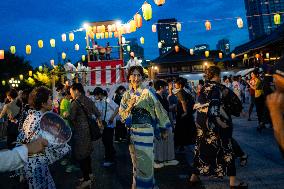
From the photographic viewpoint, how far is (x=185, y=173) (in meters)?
6.21

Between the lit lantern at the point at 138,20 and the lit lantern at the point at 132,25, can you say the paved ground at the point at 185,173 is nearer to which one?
the lit lantern at the point at 138,20

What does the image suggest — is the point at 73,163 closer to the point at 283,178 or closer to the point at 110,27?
the point at 283,178

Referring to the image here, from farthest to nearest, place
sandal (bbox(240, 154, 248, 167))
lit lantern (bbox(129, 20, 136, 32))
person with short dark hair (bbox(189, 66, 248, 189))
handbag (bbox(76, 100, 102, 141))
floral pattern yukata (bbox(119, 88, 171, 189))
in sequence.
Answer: lit lantern (bbox(129, 20, 136, 32))
sandal (bbox(240, 154, 248, 167))
handbag (bbox(76, 100, 102, 141))
person with short dark hair (bbox(189, 66, 248, 189))
floral pattern yukata (bbox(119, 88, 171, 189))

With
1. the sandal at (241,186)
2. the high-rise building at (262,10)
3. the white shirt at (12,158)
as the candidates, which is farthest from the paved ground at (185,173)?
the high-rise building at (262,10)

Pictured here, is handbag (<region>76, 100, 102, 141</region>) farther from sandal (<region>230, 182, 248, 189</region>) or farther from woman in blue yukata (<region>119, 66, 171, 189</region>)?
sandal (<region>230, 182, 248, 189</region>)

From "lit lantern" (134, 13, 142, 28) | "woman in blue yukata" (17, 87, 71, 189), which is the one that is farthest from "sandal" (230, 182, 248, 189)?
"lit lantern" (134, 13, 142, 28)

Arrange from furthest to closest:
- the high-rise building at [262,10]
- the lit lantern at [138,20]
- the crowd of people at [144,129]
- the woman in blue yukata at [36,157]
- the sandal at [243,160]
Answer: the high-rise building at [262,10] < the lit lantern at [138,20] < the sandal at [243,160] < the crowd of people at [144,129] < the woman in blue yukata at [36,157]

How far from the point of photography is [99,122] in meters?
5.93

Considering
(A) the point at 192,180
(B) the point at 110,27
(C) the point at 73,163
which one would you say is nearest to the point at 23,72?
(B) the point at 110,27

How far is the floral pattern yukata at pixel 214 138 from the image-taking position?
4801mm

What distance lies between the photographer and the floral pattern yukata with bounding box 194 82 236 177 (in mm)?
4801

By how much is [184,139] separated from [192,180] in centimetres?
242

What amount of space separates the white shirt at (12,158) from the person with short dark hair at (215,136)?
3.48 m

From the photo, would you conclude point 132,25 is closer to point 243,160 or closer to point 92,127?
point 92,127
